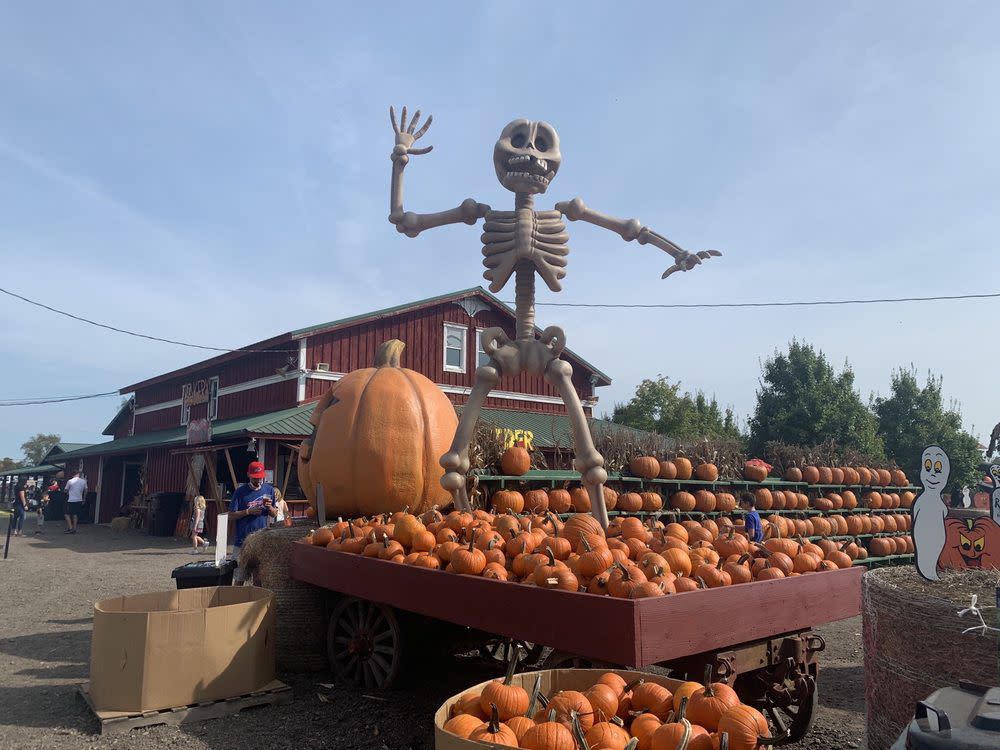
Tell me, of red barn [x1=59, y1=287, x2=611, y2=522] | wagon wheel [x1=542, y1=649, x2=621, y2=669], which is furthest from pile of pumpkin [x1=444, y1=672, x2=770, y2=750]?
red barn [x1=59, y1=287, x2=611, y2=522]

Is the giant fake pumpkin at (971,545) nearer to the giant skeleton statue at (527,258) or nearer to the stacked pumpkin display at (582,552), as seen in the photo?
the stacked pumpkin display at (582,552)

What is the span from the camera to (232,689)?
15.1 ft

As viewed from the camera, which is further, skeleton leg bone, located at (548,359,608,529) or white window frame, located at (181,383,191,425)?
white window frame, located at (181,383,191,425)

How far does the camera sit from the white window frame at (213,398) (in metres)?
21.5

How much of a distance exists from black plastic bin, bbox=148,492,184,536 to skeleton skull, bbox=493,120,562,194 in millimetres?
16660

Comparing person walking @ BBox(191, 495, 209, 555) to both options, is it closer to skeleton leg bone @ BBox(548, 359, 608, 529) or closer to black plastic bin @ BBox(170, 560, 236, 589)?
black plastic bin @ BBox(170, 560, 236, 589)

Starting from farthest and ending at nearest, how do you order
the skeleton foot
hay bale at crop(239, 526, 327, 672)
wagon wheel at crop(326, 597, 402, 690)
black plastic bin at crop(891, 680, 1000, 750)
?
the skeleton foot < hay bale at crop(239, 526, 327, 672) < wagon wheel at crop(326, 597, 402, 690) < black plastic bin at crop(891, 680, 1000, 750)

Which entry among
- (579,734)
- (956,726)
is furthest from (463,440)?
(956,726)

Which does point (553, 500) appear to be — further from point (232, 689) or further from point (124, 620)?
point (124, 620)

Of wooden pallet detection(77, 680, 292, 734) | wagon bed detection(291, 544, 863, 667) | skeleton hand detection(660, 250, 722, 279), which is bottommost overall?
wooden pallet detection(77, 680, 292, 734)

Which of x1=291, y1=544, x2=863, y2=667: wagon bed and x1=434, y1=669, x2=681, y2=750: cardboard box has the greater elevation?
x1=291, y1=544, x2=863, y2=667: wagon bed

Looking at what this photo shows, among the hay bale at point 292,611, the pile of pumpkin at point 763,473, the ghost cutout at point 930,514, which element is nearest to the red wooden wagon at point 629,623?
the hay bale at point 292,611

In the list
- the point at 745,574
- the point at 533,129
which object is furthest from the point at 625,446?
the point at 745,574

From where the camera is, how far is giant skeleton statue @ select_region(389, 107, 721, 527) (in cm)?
624
